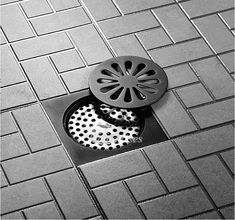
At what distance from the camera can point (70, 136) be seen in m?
3.01

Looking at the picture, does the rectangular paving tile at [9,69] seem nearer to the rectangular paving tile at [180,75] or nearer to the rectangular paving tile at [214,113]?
the rectangular paving tile at [180,75]

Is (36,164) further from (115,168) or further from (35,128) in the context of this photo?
(115,168)

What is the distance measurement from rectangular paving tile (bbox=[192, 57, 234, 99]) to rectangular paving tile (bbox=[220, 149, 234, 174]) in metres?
0.38

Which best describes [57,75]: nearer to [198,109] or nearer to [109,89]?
[109,89]

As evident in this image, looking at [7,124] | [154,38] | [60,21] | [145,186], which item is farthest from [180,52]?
[7,124]

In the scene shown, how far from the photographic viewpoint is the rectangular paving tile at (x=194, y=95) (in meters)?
3.16

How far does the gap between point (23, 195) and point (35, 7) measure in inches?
55.4

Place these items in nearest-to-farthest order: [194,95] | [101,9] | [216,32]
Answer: [194,95] < [216,32] < [101,9]

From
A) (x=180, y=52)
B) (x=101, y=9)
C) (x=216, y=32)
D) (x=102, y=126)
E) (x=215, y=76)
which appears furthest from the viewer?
(x=101, y=9)

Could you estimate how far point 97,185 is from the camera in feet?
9.11

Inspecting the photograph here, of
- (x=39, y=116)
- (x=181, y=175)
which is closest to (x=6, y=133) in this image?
(x=39, y=116)

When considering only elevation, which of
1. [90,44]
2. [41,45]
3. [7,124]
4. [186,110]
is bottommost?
[186,110]

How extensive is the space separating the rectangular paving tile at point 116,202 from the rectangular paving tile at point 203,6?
140cm

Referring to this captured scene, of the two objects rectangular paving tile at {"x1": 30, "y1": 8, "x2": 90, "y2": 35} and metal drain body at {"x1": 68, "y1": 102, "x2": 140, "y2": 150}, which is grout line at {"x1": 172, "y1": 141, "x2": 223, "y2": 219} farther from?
rectangular paving tile at {"x1": 30, "y1": 8, "x2": 90, "y2": 35}
